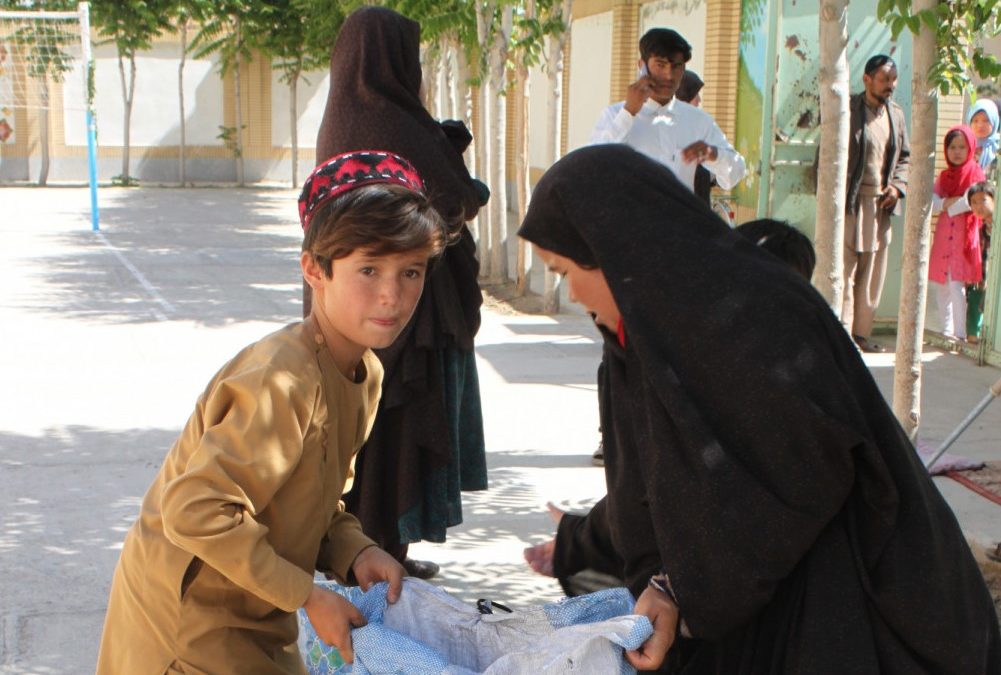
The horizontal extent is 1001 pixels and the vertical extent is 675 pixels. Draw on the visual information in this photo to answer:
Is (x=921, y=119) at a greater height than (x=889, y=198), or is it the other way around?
(x=921, y=119)

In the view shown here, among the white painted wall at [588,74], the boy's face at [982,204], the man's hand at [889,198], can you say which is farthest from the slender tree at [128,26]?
the boy's face at [982,204]

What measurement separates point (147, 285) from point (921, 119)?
8726 mm

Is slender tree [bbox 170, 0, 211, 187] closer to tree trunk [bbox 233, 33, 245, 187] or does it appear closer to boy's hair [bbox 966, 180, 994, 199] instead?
tree trunk [bbox 233, 33, 245, 187]

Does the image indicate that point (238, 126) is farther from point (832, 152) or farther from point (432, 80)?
point (832, 152)

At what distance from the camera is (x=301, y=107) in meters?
29.8

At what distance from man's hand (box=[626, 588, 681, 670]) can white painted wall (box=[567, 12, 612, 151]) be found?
14405 mm

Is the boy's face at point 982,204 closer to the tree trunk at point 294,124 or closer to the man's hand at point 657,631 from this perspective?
the man's hand at point 657,631

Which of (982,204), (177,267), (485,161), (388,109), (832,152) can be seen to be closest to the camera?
(388,109)

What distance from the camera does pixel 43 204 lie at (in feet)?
70.3

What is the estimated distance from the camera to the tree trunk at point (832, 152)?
187 inches

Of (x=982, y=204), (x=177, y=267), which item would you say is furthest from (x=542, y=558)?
(x=177, y=267)

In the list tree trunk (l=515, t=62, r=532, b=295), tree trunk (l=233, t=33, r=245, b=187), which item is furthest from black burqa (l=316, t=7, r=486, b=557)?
tree trunk (l=233, t=33, r=245, b=187)

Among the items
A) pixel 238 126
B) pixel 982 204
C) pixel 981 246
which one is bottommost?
pixel 981 246

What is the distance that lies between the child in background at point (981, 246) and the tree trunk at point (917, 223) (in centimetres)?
378
